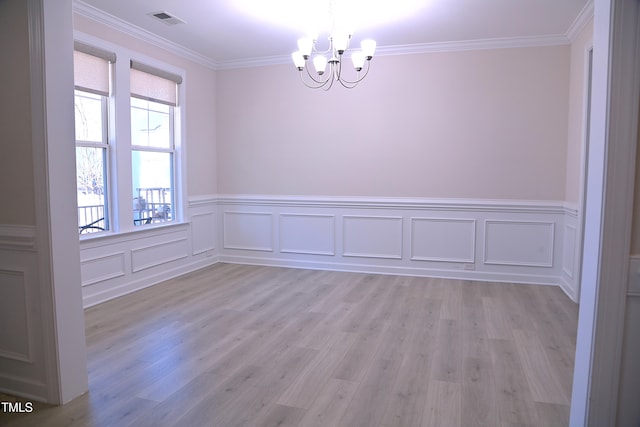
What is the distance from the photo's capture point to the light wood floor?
7.50ft

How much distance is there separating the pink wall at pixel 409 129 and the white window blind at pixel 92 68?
1920mm

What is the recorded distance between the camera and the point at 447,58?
5.11 metres

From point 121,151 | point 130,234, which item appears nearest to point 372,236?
point 130,234

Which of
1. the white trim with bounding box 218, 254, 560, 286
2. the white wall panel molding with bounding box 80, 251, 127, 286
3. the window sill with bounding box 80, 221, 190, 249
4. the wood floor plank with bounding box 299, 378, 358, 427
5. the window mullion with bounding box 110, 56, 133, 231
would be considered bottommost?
the wood floor plank with bounding box 299, 378, 358, 427

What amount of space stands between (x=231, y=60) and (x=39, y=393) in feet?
15.1

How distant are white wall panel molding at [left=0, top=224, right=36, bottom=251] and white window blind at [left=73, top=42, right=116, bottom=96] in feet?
6.79

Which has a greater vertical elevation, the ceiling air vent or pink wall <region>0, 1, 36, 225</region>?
the ceiling air vent

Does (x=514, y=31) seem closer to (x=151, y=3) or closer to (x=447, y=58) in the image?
(x=447, y=58)

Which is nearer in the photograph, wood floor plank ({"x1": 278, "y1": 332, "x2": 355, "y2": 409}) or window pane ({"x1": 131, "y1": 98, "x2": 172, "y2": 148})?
wood floor plank ({"x1": 278, "y1": 332, "x2": 355, "y2": 409})

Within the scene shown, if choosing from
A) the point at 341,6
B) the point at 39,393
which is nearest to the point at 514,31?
the point at 341,6

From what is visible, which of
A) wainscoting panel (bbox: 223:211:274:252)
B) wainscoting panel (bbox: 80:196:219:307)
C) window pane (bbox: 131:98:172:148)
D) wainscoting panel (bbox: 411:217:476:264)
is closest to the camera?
wainscoting panel (bbox: 80:196:219:307)

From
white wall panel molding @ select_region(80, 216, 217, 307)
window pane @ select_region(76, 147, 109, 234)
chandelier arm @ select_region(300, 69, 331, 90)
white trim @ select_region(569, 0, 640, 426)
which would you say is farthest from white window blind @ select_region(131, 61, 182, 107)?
white trim @ select_region(569, 0, 640, 426)

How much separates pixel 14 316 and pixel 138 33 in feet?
10.8

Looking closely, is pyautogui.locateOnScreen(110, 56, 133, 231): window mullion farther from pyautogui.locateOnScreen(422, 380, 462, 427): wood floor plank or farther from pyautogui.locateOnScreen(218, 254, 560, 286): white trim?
pyautogui.locateOnScreen(422, 380, 462, 427): wood floor plank
